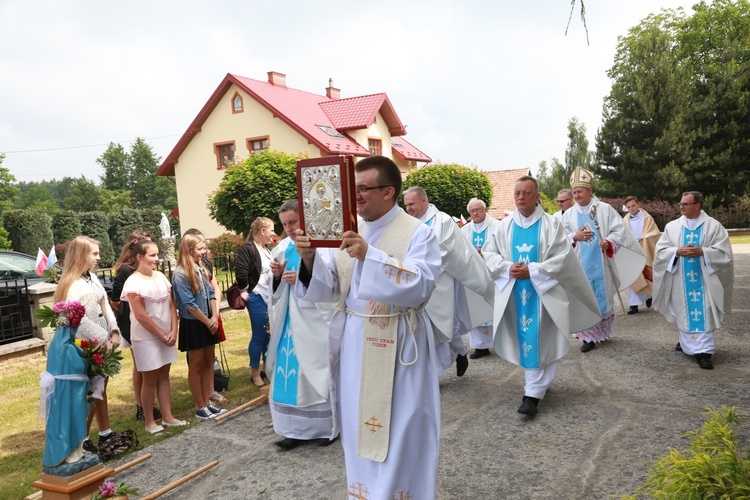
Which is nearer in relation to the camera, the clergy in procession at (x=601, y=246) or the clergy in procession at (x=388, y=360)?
the clergy in procession at (x=388, y=360)

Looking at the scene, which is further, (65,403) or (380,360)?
(65,403)

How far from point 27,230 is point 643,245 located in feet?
92.6

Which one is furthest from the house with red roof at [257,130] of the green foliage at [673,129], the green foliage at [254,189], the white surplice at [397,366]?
the white surplice at [397,366]

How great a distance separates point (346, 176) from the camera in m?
2.80

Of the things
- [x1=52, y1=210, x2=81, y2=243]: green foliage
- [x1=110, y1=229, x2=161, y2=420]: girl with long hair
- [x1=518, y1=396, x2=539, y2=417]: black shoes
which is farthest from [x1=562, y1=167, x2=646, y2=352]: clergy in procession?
[x1=52, y1=210, x2=81, y2=243]: green foliage

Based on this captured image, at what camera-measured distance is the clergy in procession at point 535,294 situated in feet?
17.7

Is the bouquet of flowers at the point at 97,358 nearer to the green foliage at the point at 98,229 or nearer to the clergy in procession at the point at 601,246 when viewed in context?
the clergy in procession at the point at 601,246

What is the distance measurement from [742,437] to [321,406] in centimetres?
325

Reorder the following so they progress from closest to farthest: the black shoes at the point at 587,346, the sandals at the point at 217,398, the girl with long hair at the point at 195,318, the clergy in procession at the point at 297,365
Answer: the clergy in procession at the point at 297,365
the girl with long hair at the point at 195,318
the sandals at the point at 217,398
the black shoes at the point at 587,346

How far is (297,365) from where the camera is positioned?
497 cm

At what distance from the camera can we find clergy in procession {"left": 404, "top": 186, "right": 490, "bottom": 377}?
5566 mm

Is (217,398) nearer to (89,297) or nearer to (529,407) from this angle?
(89,297)

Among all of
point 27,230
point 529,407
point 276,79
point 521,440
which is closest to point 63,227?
point 27,230

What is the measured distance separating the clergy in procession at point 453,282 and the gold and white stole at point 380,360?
2171 mm
